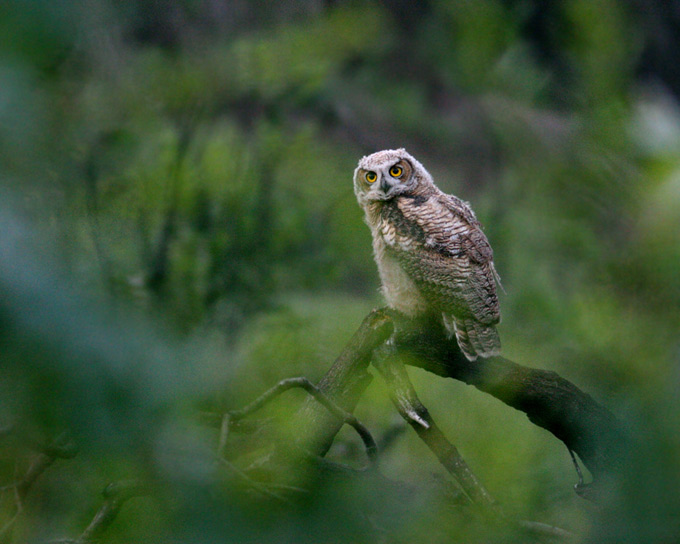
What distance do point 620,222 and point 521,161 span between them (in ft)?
11.8

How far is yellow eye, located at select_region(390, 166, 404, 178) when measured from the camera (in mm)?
2826

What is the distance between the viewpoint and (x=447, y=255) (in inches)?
98.3

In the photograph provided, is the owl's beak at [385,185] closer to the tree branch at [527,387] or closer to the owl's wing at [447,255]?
the owl's wing at [447,255]

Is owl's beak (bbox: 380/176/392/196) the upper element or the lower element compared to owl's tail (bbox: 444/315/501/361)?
upper

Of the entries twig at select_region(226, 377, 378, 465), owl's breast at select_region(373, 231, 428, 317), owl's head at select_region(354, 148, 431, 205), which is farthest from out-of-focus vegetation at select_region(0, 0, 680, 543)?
owl's head at select_region(354, 148, 431, 205)

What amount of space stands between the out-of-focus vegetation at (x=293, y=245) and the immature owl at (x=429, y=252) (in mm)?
281

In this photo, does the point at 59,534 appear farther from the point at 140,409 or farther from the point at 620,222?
the point at 620,222

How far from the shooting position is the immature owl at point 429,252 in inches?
94.9

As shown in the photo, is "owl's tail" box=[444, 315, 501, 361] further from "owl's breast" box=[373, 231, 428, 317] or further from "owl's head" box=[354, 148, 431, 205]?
"owl's head" box=[354, 148, 431, 205]

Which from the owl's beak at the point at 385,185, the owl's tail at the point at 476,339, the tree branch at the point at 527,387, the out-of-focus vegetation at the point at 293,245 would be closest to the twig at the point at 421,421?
the out-of-focus vegetation at the point at 293,245

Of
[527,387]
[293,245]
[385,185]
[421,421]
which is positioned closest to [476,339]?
[527,387]

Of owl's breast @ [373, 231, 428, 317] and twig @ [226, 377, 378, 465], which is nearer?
twig @ [226, 377, 378, 465]

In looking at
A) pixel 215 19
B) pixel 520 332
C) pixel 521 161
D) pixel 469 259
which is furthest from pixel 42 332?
pixel 521 161

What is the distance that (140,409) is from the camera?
53 centimetres
